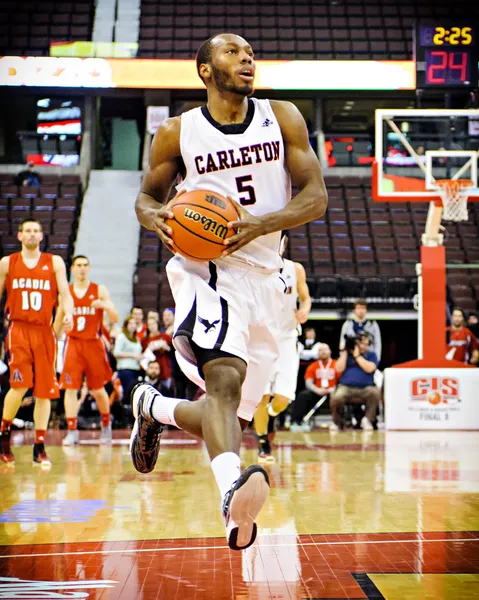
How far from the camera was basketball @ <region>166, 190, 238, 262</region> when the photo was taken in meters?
2.78

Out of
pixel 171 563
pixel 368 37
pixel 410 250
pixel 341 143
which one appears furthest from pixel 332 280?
pixel 171 563

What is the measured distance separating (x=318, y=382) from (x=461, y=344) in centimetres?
208

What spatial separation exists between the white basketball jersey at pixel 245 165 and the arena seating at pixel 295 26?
19.3 meters

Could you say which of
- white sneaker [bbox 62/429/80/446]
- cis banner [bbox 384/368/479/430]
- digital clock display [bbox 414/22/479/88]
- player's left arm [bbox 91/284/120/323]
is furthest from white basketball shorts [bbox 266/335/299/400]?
digital clock display [bbox 414/22/479/88]

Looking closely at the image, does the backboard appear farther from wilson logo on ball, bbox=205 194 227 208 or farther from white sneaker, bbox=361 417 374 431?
wilson logo on ball, bbox=205 194 227 208

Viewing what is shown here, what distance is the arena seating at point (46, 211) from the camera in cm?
1667

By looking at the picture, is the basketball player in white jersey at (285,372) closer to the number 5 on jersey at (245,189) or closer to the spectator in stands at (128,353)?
the number 5 on jersey at (245,189)

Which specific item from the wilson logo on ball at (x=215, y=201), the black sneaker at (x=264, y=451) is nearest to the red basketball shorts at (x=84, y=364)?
the black sneaker at (x=264, y=451)

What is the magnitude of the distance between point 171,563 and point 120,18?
21602mm

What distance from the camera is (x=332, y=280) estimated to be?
15469 mm

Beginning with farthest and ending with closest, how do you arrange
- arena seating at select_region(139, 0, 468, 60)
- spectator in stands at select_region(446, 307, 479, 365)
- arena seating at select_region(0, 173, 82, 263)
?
arena seating at select_region(139, 0, 468, 60)
arena seating at select_region(0, 173, 82, 263)
spectator in stands at select_region(446, 307, 479, 365)

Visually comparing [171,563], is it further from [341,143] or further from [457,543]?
[341,143]

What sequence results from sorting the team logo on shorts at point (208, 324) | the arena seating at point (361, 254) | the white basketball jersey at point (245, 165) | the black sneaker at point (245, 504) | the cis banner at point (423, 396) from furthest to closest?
the arena seating at point (361, 254)
the cis banner at point (423, 396)
the white basketball jersey at point (245, 165)
the team logo on shorts at point (208, 324)
the black sneaker at point (245, 504)

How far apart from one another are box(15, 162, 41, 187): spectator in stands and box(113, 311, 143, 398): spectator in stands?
8898mm
